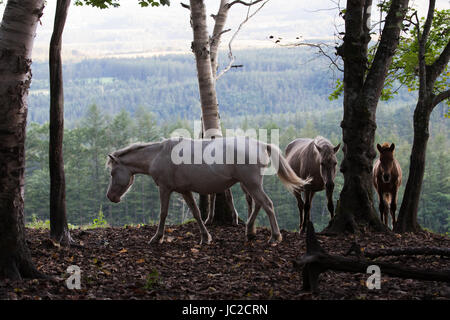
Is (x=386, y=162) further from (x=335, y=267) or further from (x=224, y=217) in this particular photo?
(x=335, y=267)

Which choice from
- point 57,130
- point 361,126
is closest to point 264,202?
point 361,126

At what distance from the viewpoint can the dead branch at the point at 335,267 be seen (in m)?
5.54

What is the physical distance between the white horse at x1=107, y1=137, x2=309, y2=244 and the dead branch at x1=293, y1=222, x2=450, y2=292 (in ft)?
12.2

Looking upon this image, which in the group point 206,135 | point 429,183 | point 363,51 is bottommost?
point 429,183

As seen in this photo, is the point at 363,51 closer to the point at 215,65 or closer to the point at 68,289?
the point at 215,65

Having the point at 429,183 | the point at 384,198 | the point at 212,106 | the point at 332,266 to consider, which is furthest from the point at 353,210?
the point at 429,183

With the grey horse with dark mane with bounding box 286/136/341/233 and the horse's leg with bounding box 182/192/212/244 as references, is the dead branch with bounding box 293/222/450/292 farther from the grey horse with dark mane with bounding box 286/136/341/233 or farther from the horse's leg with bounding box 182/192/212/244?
the grey horse with dark mane with bounding box 286/136/341/233

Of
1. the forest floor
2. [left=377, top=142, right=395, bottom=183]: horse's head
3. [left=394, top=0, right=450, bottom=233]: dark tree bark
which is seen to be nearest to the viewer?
the forest floor

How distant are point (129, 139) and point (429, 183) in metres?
56.5

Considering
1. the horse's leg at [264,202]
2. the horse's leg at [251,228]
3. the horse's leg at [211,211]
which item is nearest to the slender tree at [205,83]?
the horse's leg at [211,211]

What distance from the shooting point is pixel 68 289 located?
19.5 feet

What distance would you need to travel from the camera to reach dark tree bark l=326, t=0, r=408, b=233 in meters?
10.5

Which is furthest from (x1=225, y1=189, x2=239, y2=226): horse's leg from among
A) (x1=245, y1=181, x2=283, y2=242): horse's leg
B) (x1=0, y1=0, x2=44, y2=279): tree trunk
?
(x1=0, y1=0, x2=44, y2=279): tree trunk

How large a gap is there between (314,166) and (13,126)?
762 centimetres
